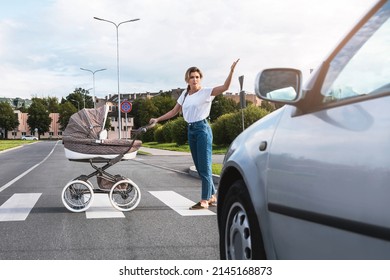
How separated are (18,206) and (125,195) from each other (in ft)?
5.60

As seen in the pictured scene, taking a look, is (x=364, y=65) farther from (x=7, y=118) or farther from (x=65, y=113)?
(x=7, y=118)

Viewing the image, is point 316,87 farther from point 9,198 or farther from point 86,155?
point 9,198

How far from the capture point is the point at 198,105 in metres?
7.29

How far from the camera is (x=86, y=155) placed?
286 inches

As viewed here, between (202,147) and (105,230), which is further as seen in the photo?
(202,147)

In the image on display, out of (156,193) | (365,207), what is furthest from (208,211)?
(365,207)

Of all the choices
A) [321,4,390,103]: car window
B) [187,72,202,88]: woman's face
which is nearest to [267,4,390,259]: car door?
[321,4,390,103]: car window

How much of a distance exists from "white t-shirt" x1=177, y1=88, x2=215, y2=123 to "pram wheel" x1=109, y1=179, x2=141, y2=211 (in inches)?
49.4

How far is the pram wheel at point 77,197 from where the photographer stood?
7.66 meters

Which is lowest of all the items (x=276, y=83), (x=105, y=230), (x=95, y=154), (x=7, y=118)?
(x=7, y=118)

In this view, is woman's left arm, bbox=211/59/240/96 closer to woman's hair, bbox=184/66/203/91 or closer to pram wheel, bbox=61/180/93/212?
woman's hair, bbox=184/66/203/91

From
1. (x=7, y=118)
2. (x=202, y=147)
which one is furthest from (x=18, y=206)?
(x=7, y=118)

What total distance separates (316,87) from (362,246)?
0.80m

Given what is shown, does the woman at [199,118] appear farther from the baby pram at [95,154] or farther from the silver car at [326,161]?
the silver car at [326,161]
